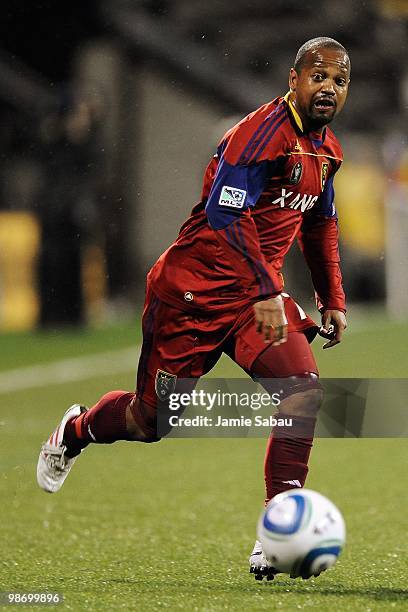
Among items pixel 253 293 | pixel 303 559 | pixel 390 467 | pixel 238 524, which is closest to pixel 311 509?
pixel 303 559

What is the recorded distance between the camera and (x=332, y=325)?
16.3 feet

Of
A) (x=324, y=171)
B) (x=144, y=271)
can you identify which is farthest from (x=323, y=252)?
(x=144, y=271)

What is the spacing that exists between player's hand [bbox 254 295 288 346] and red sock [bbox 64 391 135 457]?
0.89 meters

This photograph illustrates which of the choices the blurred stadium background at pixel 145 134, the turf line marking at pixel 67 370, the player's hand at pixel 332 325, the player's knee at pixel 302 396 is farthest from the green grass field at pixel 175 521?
the blurred stadium background at pixel 145 134

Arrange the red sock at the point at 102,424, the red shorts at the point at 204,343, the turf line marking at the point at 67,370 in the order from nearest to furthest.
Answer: the red shorts at the point at 204,343, the red sock at the point at 102,424, the turf line marking at the point at 67,370

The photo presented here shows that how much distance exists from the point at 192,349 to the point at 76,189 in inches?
334

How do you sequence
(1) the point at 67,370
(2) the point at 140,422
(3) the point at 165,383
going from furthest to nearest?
(1) the point at 67,370 < (2) the point at 140,422 < (3) the point at 165,383

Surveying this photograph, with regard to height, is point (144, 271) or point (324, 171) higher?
point (324, 171)

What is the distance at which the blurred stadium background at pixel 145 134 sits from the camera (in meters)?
13.7

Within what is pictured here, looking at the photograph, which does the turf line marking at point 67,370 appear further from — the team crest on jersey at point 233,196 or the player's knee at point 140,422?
the team crest on jersey at point 233,196

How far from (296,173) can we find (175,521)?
1847 millimetres

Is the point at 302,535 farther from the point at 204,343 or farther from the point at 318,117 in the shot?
the point at 318,117

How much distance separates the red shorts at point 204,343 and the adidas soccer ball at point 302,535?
54 centimetres

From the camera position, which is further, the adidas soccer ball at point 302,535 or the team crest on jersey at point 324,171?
the team crest on jersey at point 324,171
